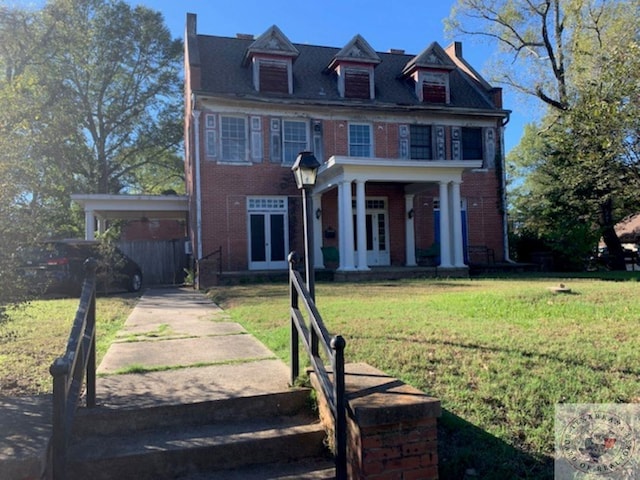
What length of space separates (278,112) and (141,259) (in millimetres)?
8221

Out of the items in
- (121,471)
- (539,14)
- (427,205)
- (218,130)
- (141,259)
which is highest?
(539,14)

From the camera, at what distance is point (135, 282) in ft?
49.1

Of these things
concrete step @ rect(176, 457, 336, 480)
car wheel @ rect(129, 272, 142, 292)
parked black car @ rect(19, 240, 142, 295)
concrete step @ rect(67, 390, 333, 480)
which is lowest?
concrete step @ rect(176, 457, 336, 480)

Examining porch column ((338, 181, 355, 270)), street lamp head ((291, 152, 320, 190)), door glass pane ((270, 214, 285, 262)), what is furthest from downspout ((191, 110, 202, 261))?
street lamp head ((291, 152, 320, 190))

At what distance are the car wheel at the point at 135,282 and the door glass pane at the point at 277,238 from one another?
457 cm

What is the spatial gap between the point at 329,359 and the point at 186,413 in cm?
113

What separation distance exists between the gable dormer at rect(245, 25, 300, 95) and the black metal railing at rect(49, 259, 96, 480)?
1503 centimetres

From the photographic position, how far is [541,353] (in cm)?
505

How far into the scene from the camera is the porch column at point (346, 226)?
15.4 meters

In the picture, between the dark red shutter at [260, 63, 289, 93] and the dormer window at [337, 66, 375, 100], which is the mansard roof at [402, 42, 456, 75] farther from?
the dark red shutter at [260, 63, 289, 93]

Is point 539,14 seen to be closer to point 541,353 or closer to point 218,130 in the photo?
point 218,130

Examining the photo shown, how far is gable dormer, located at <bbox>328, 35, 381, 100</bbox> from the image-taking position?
60.7 feet

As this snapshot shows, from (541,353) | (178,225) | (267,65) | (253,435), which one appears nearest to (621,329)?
(541,353)

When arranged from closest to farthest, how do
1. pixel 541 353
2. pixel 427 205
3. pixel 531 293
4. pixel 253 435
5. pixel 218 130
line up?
pixel 253 435
pixel 541 353
pixel 531 293
pixel 218 130
pixel 427 205
